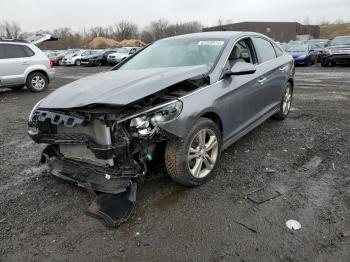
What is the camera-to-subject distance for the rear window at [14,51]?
35.4ft

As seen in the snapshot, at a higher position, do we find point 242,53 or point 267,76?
point 242,53

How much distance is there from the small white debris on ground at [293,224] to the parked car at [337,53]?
669 inches

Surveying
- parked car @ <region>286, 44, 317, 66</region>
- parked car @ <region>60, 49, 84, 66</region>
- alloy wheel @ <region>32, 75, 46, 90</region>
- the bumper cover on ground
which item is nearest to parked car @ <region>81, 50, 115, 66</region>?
parked car @ <region>60, 49, 84, 66</region>

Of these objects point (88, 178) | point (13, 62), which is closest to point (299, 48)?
point (13, 62)

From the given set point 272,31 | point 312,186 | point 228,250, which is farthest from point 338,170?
point 272,31

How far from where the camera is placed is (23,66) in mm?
11148

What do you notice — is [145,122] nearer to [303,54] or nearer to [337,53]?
[337,53]

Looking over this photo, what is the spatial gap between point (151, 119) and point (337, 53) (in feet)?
57.3

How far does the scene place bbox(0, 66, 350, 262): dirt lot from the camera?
2.73m

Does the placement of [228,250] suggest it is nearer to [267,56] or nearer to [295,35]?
[267,56]

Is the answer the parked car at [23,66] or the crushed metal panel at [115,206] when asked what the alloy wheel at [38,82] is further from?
the crushed metal panel at [115,206]

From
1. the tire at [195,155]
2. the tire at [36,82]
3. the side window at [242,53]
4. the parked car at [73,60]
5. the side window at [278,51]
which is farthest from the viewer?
the parked car at [73,60]

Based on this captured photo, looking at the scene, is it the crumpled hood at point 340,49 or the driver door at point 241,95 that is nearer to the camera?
the driver door at point 241,95

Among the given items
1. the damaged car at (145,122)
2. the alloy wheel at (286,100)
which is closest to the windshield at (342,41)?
the alloy wheel at (286,100)
